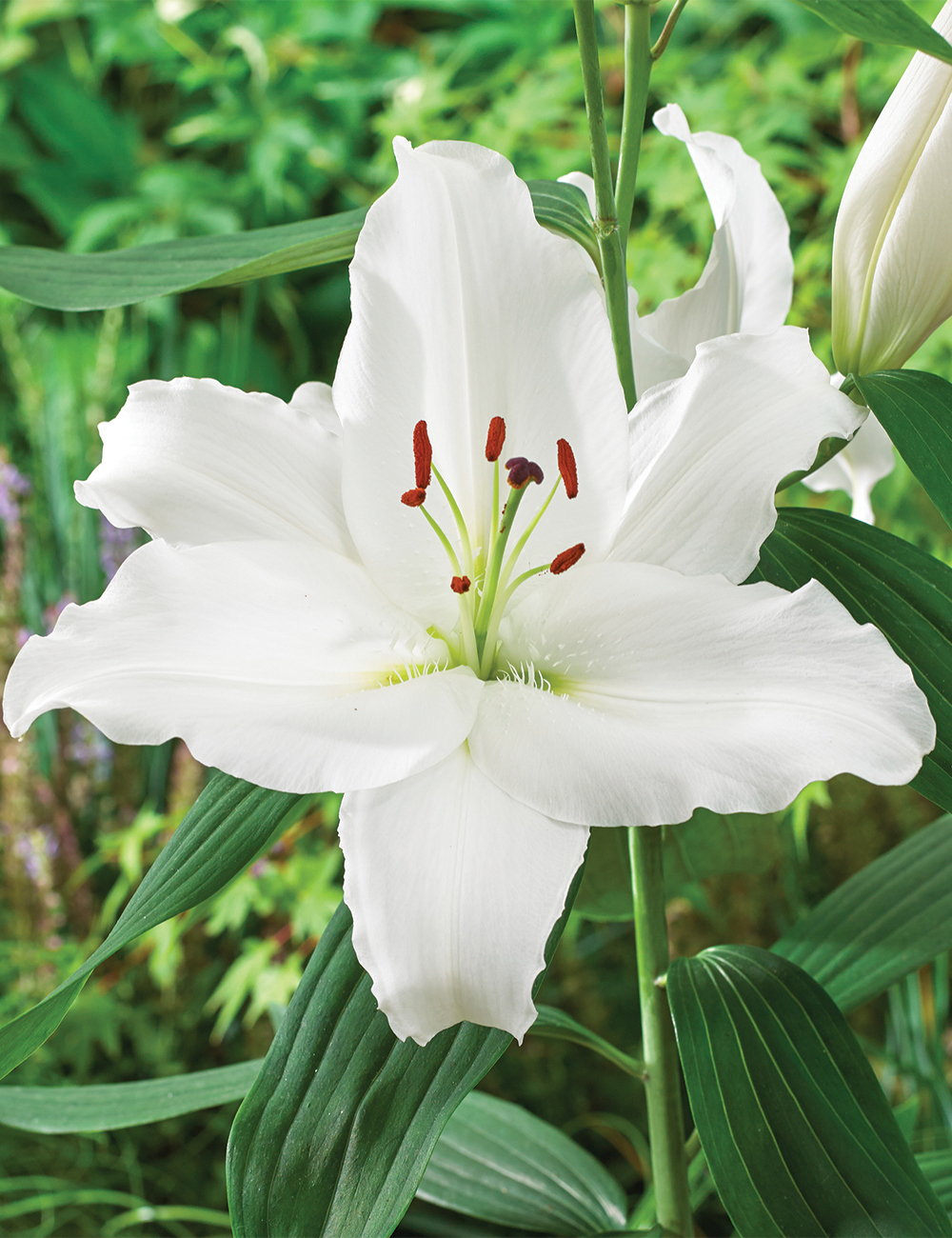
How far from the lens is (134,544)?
1283 millimetres

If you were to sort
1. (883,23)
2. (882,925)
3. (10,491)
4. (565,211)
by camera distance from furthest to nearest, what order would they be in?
(10,491), (882,925), (565,211), (883,23)

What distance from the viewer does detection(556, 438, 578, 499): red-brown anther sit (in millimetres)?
302

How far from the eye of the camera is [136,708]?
27 centimetres

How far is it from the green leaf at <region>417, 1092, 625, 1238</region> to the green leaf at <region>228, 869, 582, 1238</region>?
0.24m

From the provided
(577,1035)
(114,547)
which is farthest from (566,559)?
(114,547)

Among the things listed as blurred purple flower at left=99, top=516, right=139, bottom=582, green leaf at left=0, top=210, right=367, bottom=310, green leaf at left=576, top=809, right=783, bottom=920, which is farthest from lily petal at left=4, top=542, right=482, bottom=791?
blurred purple flower at left=99, top=516, right=139, bottom=582

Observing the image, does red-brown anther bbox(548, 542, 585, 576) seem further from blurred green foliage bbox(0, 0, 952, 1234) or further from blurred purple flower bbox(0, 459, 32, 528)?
blurred purple flower bbox(0, 459, 32, 528)

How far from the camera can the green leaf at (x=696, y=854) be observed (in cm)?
50

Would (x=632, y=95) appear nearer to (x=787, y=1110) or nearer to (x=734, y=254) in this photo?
(x=734, y=254)

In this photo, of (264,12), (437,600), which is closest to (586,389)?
(437,600)

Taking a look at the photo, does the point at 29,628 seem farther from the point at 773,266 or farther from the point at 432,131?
the point at 773,266

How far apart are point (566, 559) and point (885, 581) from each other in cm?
12

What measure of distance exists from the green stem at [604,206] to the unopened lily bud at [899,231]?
0.07 m

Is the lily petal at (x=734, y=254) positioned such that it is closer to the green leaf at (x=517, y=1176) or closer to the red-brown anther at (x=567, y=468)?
the red-brown anther at (x=567, y=468)
